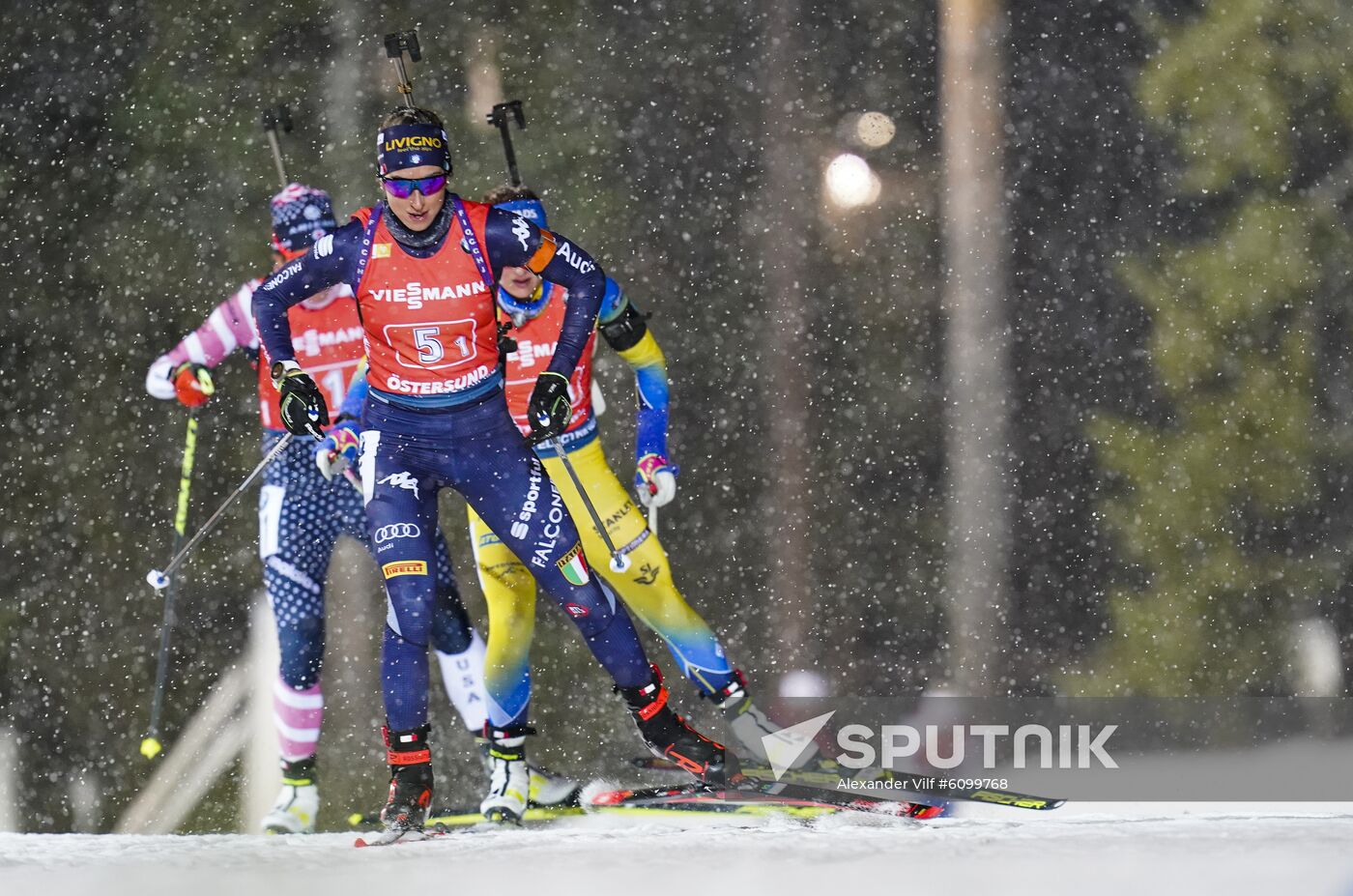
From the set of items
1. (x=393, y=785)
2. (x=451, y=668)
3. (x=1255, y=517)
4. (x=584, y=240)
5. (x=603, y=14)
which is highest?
(x=603, y=14)

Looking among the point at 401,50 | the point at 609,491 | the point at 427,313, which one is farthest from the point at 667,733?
Answer: the point at 401,50

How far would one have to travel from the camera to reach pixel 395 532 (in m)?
3.90

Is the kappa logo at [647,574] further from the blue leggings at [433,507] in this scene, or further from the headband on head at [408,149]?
the headband on head at [408,149]

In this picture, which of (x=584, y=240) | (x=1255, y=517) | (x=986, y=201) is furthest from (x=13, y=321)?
(x=1255, y=517)

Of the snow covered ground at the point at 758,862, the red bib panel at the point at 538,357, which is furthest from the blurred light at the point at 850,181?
the snow covered ground at the point at 758,862

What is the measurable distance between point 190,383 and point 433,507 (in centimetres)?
131

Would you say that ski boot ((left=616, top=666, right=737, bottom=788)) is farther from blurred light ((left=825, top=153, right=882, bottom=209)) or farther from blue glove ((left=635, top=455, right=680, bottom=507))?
blurred light ((left=825, top=153, right=882, bottom=209))

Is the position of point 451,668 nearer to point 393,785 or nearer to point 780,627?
point 393,785

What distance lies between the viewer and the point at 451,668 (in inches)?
196

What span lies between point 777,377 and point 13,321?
10.7 ft

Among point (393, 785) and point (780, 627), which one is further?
point (780, 627)

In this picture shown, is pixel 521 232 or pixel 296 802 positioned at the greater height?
pixel 521 232

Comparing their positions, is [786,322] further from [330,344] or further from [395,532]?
[395,532]

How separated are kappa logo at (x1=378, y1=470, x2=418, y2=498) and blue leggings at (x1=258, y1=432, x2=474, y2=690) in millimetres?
902
